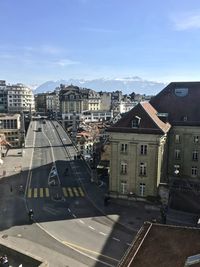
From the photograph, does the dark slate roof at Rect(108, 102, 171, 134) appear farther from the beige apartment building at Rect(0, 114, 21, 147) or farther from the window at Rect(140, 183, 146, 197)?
the beige apartment building at Rect(0, 114, 21, 147)

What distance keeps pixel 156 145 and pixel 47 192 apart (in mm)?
22631

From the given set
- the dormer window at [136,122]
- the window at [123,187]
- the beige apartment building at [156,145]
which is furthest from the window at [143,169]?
the dormer window at [136,122]

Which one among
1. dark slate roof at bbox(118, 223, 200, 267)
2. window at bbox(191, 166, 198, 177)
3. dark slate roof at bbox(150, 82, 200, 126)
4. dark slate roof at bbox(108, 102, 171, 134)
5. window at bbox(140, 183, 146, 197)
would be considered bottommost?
window at bbox(140, 183, 146, 197)

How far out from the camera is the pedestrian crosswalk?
60.2 meters

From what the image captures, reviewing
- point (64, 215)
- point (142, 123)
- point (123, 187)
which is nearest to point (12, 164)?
point (123, 187)

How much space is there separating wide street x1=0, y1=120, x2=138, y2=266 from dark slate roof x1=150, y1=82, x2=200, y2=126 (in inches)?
793

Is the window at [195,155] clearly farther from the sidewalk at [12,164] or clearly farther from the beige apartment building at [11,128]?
the beige apartment building at [11,128]

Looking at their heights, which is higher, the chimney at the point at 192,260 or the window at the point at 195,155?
the window at the point at 195,155

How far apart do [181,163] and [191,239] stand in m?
→ 40.4

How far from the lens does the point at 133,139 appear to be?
56.4m

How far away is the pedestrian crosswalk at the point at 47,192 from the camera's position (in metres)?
60.2

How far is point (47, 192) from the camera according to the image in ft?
203

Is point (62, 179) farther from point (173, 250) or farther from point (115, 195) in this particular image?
point (173, 250)

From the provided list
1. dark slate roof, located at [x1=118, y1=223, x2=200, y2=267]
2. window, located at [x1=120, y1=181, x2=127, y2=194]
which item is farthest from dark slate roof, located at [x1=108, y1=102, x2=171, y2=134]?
dark slate roof, located at [x1=118, y1=223, x2=200, y2=267]
